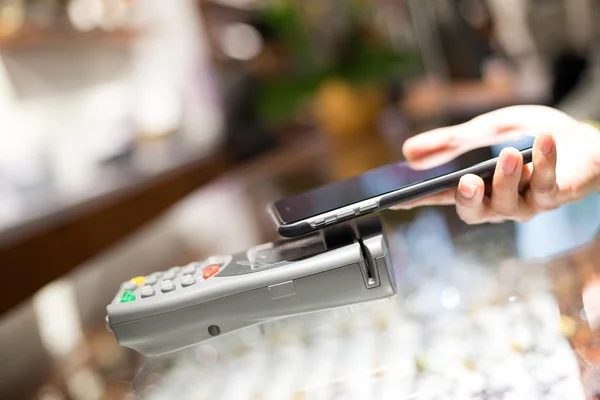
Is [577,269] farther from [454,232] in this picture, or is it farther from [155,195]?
[155,195]

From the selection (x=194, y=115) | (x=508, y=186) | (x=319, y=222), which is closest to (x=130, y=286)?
(x=319, y=222)

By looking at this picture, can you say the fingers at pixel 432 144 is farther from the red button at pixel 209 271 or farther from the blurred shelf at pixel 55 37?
the blurred shelf at pixel 55 37

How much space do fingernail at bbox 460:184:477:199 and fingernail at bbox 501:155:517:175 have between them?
22 millimetres

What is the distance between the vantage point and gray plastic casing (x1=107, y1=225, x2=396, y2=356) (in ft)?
1.20

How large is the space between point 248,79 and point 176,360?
6.85ft

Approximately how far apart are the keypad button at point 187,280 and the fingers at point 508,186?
0.21m

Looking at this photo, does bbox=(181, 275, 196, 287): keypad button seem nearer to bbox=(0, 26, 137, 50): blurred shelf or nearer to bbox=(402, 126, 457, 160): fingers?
bbox=(402, 126, 457, 160): fingers

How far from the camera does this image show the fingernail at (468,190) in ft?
1.28

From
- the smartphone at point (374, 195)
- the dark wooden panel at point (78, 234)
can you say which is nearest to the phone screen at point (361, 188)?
the smartphone at point (374, 195)

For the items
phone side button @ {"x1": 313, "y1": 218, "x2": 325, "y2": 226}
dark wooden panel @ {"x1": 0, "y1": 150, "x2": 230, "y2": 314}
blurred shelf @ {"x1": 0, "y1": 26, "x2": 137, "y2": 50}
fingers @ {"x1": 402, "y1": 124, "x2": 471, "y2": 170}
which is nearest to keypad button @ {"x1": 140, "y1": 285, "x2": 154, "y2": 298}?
phone side button @ {"x1": 313, "y1": 218, "x2": 325, "y2": 226}

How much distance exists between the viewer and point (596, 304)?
385mm

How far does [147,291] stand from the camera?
388mm

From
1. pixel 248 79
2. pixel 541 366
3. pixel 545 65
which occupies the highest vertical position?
pixel 248 79

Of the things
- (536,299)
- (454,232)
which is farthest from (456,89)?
(536,299)
